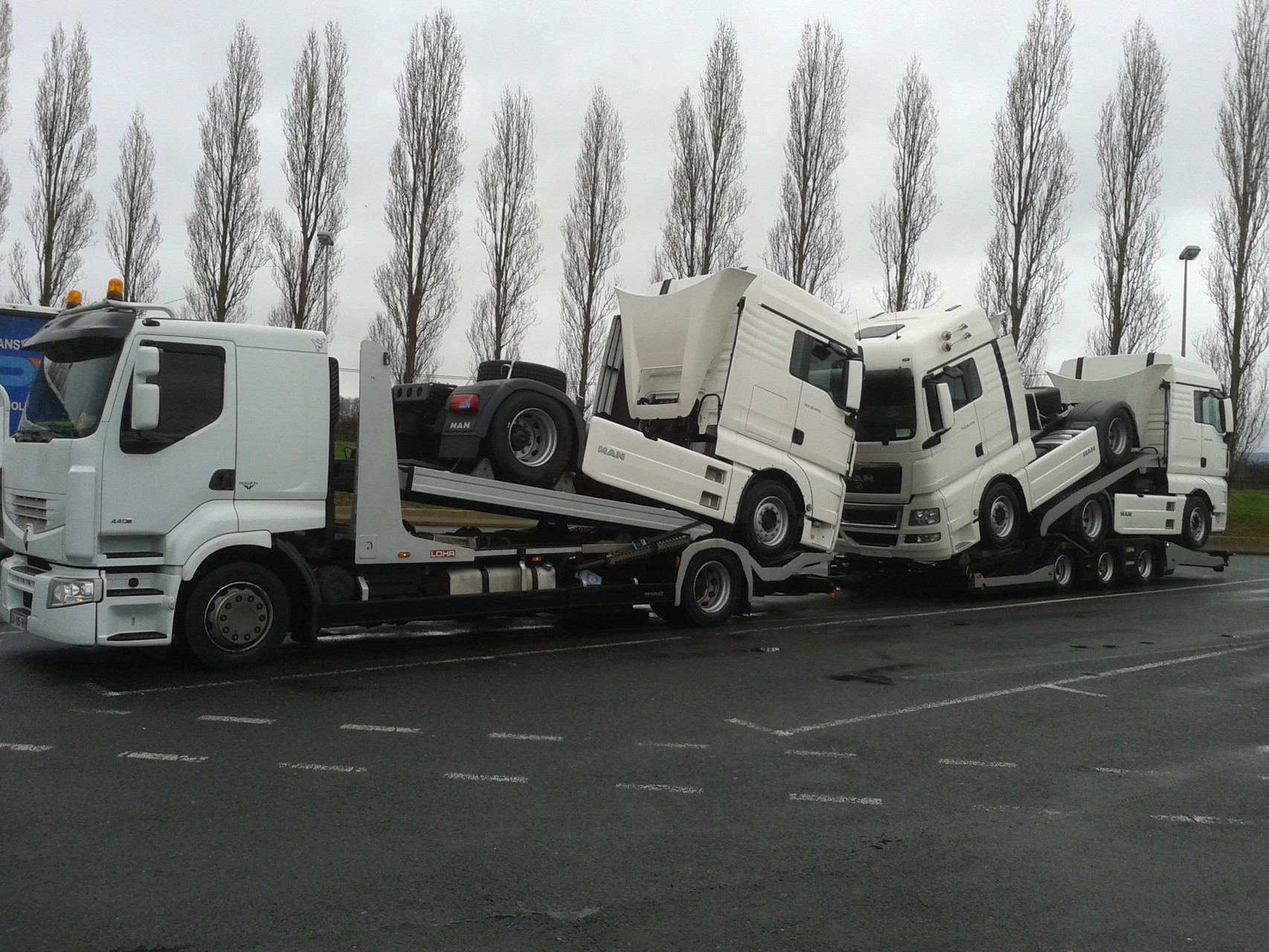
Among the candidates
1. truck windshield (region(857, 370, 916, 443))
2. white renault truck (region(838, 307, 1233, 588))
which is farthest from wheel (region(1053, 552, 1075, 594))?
truck windshield (region(857, 370, 916, 443))

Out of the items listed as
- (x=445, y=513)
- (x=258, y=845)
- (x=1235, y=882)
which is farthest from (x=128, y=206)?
(x=1235, y=882)

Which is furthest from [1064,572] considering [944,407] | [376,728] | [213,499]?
[213,499]

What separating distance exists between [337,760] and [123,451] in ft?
10.4

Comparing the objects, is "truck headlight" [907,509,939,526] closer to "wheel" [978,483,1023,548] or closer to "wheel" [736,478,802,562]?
"wheel" [978,483,1023,548]

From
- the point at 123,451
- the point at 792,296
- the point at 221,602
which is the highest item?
the point at 792,296

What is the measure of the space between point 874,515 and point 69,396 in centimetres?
972

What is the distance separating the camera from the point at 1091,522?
51.6 ft

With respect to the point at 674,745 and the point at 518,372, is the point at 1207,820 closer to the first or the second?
the point at 674,745

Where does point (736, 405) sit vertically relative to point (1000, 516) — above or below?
above

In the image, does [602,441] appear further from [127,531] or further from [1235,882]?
[1235,882]

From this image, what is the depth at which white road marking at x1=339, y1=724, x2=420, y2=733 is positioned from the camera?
259 inches

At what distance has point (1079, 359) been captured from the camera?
17266 millimetres

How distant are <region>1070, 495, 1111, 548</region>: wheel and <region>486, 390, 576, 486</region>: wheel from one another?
9107 millimetres

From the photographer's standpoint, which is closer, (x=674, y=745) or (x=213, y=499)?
(x=674, y=745)
